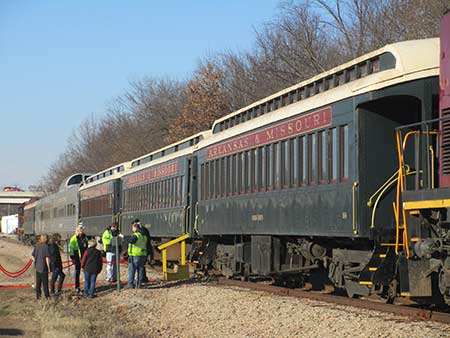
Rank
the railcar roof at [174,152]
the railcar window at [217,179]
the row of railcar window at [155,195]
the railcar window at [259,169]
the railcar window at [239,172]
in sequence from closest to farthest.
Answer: the railcar window at [259,169] < the railcar window at [239,172] < the railcar window at [217,179] < the railcar roof at [174,152] < the row of railcar window at [155,195]

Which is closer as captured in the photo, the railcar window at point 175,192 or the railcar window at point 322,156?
the railcar window at point 322,156

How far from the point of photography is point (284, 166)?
15305mm

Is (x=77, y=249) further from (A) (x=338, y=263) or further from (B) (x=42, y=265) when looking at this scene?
(A) (x=338, y=263)

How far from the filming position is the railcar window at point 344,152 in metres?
12.6

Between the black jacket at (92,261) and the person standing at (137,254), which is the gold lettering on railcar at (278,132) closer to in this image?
the person standing at (137,254)

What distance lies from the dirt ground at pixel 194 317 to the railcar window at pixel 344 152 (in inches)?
85.3

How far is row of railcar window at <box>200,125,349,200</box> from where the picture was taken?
42.8 feet

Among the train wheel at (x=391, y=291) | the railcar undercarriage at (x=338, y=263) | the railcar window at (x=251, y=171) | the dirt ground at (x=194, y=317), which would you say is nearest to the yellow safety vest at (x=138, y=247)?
the dirt ground at (x=194, y=317)

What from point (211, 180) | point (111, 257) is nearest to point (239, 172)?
point (211, 180)

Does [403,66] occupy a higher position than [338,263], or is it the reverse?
[403,66]

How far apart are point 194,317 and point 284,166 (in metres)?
3.46

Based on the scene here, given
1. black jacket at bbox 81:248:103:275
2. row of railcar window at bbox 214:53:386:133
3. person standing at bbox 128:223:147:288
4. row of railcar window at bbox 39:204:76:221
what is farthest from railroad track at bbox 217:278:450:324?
row of railcar window at bbox 39:204:76:221

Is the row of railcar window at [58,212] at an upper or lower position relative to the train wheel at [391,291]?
upper

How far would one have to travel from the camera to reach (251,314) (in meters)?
13.3
